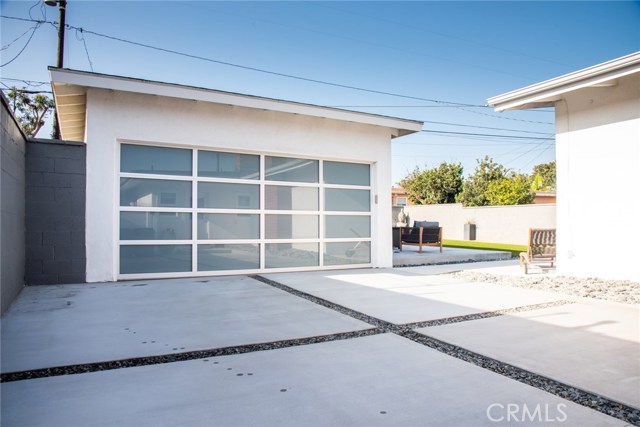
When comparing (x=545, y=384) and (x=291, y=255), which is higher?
(x=291, y=255)

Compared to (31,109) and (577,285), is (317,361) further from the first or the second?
(31,109)

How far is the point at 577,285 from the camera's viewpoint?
6.95 metres

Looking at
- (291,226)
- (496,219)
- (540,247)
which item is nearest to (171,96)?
(291,226)

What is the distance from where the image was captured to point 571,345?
12.0 ft

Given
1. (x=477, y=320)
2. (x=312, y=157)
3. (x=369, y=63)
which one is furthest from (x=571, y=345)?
(x=369, y=63)

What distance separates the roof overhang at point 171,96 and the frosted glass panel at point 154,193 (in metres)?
1.65

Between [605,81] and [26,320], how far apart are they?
9.37m

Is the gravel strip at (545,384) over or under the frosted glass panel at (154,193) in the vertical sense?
under

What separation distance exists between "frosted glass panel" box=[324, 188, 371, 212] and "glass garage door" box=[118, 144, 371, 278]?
0.02m

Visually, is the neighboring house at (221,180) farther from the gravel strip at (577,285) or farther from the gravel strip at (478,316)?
the gravel strip at (478,316)

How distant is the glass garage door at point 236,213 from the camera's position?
7539 mm

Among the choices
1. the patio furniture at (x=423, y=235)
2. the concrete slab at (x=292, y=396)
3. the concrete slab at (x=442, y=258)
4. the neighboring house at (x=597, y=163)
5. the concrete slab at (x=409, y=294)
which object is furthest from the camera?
the patio furniture at (x=423, y=235)
